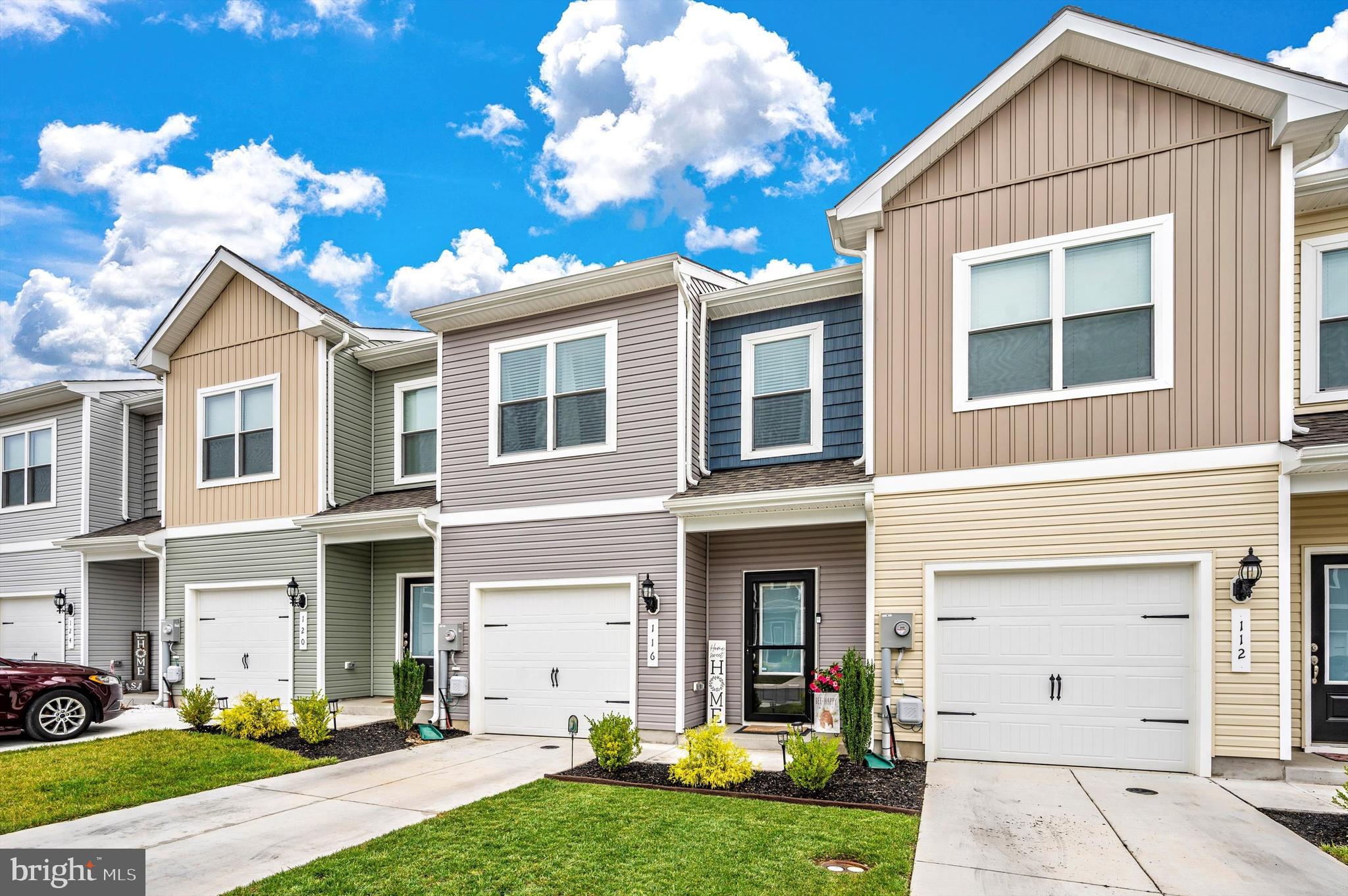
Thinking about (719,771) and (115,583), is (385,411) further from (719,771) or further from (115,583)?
(719,771)

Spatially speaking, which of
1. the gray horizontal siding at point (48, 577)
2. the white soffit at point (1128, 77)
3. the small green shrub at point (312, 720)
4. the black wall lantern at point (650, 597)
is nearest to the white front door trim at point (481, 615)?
the black wall lantern at point (650, 597)

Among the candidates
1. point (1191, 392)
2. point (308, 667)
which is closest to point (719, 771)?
point (1191, 392)

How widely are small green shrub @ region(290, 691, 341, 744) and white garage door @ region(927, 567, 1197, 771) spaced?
7260 millimetres

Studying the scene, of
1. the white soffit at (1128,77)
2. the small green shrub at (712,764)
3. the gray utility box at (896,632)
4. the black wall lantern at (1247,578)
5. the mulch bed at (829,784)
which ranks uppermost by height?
the white soffit at (1128,77)

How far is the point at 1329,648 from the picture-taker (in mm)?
8430

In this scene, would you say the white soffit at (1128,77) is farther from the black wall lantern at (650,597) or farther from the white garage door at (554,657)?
the white garage door at (554,657)

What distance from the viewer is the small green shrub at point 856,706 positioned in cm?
809

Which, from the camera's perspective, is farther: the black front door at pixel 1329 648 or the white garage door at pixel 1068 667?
the black front door at pixel 1329 648

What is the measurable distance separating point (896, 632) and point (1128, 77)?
611cm

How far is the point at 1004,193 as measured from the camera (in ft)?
28.1

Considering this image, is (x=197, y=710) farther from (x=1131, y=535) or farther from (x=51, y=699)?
(x=1131, y=535)

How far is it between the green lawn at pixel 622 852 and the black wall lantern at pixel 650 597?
305cm

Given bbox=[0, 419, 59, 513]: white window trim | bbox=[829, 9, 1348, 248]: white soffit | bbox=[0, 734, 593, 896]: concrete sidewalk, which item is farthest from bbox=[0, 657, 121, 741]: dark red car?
bbox=[829, 9, 1348, 248]: white soffit

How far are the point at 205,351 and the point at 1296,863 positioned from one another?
15750 mm
